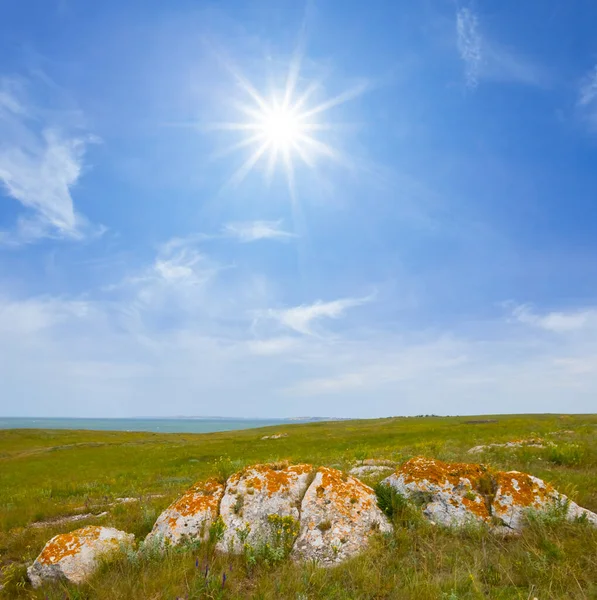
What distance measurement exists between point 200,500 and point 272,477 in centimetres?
→ 160

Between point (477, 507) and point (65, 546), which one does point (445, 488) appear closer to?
point (477, 507)

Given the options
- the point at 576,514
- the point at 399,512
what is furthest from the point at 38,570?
the point at 576,514

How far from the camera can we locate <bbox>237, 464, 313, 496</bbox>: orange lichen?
7.87m

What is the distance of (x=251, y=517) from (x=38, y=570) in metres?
3.67

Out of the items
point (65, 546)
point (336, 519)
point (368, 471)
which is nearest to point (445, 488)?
point (336, 519)

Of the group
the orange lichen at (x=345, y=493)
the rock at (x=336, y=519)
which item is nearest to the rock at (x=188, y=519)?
the rock at (x=336, y=519)

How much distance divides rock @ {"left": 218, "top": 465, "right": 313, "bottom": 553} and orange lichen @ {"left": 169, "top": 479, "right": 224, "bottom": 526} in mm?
250

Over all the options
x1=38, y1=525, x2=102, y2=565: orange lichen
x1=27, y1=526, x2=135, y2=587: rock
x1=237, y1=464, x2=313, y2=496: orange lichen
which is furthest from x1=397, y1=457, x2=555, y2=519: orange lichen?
x1=38, y1=525, x2=102, y2=565: orange lichen

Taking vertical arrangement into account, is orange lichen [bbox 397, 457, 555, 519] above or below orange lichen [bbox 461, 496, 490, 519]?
above

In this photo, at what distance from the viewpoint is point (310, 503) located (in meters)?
7.42

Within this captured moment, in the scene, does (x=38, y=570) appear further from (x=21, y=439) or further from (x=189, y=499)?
(x=21, y=439)

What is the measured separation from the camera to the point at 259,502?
24.8ft

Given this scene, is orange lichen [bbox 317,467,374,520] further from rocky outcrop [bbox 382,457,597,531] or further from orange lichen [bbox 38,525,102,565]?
orange lichen [bbox 38,525,102,565]

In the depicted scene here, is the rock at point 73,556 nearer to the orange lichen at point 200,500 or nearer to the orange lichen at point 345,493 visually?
the orange lichen at point 200,500
